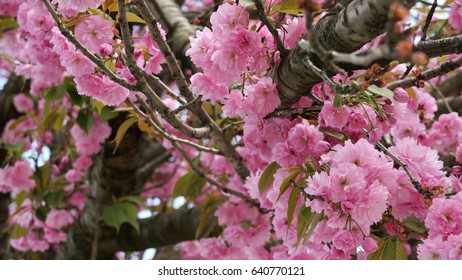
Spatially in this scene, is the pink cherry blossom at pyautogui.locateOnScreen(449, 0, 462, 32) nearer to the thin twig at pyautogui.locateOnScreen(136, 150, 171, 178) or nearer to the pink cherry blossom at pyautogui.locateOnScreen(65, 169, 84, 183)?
the thin twig at pyautogui.locateOnScreen(136, 150, 171, 178)

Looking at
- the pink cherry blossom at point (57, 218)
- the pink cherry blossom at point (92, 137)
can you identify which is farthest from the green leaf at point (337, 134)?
the pink cherry blossom at point (57, 218)

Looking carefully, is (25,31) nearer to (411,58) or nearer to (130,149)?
(130,149)

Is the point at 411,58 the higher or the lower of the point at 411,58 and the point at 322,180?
the higher

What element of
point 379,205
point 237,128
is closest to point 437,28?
point 237,128

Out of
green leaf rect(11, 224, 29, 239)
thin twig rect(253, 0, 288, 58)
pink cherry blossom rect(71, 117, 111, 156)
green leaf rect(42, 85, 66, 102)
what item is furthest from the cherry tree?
green leaf rect(11, 224, 29, 239)

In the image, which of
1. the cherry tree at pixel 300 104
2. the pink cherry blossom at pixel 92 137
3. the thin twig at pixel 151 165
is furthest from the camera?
the thin twig at pixel 151 165

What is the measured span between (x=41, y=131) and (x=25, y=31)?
74cm

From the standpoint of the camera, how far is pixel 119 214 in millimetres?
2605

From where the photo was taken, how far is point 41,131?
261 centimetres

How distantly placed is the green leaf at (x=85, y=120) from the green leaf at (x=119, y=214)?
1.49 ft

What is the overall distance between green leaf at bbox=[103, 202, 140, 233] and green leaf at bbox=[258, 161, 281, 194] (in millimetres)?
1202

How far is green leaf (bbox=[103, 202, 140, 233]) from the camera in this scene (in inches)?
102

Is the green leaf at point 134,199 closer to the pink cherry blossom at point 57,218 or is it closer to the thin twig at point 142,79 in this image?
the pink cherry blossom at point 57,218

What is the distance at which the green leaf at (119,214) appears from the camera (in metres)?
2.58
